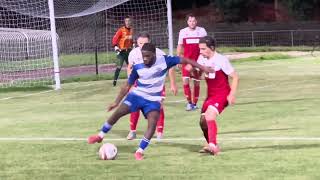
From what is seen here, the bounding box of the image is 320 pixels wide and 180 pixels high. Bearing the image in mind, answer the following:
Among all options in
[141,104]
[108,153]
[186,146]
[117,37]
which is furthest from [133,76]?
[117,37]

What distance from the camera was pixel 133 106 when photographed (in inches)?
366

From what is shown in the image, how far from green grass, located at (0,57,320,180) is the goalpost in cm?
488

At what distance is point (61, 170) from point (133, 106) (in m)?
1.48

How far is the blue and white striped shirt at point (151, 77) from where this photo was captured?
9227 millimetres

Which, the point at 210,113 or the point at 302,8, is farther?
the point at 302,8

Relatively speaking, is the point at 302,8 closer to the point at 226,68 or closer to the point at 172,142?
the point at 172,142

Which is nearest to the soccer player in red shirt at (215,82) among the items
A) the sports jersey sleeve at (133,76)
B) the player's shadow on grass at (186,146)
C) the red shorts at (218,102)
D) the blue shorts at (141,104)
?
the red shorts at (218,102)

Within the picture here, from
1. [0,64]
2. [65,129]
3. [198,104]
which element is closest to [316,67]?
[198,104]

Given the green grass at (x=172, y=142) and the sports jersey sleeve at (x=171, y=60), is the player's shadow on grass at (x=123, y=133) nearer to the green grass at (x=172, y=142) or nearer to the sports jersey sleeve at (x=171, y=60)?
the green grass at (x=172, y=142)

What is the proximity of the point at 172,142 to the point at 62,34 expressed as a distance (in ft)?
83.1

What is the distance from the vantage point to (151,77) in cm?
923

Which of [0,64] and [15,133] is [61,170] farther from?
[0,64]

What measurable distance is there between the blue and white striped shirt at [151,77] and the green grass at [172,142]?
0.84 metres

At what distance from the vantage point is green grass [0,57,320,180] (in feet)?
26.5
